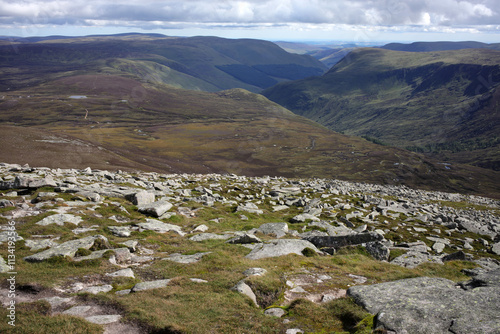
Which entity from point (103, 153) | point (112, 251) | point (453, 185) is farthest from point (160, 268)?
point (453, 185)

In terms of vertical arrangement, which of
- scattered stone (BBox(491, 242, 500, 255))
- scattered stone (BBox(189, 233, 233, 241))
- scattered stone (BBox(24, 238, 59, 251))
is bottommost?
scattered stone (BBox(491, 242, 500, 255))

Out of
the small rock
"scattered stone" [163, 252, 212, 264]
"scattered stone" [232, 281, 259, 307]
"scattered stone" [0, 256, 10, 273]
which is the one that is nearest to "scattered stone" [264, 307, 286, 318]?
"scattered stone" [232, 281, 259, 307]

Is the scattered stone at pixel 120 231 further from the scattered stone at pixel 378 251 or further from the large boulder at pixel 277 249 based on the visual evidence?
the scattered stone at pixel 378 251

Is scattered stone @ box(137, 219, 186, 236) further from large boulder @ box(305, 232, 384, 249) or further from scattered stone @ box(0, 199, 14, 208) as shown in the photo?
large boulder @ box(305, 232, 384, 249)

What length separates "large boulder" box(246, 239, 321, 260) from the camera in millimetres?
21203

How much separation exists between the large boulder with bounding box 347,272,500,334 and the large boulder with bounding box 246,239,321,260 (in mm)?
7050

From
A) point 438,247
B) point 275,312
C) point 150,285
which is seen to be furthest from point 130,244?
point 438,247

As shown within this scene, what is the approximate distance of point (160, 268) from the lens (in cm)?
1794

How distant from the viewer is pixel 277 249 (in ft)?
71.8

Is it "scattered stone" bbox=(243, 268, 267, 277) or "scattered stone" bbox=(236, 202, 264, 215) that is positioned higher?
"scattered stone" bbox=(243, 268, 267, 277)

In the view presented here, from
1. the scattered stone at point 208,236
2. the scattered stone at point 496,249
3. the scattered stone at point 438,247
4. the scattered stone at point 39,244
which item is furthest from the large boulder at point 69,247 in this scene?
the scattered stone at point 496,249

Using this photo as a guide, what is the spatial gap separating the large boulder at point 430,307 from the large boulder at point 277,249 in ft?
23.1

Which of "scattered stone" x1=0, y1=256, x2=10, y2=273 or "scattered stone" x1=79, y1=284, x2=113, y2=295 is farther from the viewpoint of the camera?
"scattered stone" x1=0, y1=256, x2=10, y2=273

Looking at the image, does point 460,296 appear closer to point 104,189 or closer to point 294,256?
point 294,256
